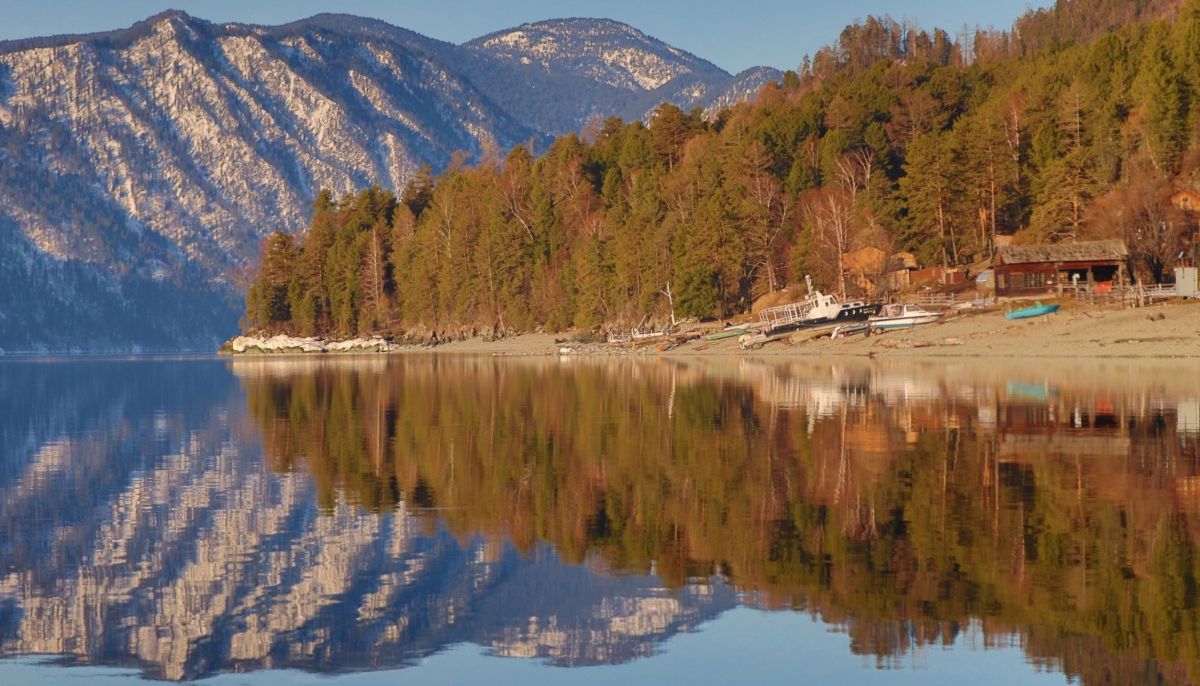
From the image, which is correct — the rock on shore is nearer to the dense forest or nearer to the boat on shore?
the dense forest

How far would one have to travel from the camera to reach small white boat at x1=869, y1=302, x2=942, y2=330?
78.9 meters

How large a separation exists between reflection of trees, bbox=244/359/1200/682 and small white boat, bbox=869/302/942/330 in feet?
124

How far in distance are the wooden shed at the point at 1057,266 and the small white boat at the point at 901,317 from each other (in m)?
6.11

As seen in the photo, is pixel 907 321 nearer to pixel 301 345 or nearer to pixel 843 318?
pixel 843 318

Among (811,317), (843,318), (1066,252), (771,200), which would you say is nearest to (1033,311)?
(1066,252)

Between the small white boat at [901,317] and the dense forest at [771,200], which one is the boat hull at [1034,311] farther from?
the dense forest at [771,200]

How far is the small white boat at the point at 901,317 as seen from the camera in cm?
7894

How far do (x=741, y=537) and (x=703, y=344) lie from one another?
254 ft

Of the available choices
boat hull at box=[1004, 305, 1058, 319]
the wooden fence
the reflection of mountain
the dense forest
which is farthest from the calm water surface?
the dense forest

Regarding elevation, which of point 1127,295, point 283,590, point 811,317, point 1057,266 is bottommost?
point 283,590

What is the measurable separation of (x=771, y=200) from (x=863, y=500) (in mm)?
96576

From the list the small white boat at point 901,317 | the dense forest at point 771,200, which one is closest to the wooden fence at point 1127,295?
the dense forest at point 771,200

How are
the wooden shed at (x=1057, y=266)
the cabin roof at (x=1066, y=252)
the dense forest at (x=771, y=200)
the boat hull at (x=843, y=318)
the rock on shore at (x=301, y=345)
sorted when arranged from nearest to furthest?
the cabin roof at (x=1066, y=252)
the wooden shed at (x=1057, y=266)
the boat hull at (x=843, y=318)
the dense forest at (x=771, y=200)
the rock on shore at (x=301, y=345)

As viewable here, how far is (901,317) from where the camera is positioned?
80250mm
